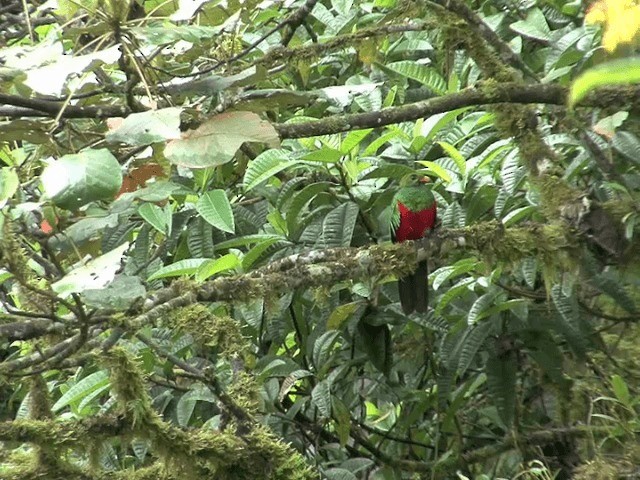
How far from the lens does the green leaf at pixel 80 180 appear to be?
1.02m

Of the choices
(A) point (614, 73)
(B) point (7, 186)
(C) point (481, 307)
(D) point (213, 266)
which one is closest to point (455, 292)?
(C) point (481, 307)

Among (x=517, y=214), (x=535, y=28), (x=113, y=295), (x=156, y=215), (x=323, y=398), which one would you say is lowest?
(x=323, y=398)

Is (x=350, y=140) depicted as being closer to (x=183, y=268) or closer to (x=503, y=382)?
(x=183, y=268)

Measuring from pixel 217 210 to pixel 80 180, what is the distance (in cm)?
128

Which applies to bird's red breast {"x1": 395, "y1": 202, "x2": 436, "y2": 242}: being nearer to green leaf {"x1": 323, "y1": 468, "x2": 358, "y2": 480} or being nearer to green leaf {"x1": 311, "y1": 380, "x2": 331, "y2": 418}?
green leaf {"x1": 311, "y1": 380, "x2": 331, "y2": 418}

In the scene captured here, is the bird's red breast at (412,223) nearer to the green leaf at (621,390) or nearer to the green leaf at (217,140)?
the green leaf at (621,390)

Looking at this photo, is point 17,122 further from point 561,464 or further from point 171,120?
point 561,464

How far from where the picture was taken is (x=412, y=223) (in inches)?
104

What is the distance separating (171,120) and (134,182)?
65 centimetres

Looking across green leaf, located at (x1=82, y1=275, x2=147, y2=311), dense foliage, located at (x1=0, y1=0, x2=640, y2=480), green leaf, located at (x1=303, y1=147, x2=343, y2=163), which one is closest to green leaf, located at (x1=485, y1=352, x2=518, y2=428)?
dense foliage, located at (x1=0, y1=0, x2=640, y2=480)

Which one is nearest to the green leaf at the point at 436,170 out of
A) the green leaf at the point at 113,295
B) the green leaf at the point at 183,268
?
the green leaf at the point at 183,268

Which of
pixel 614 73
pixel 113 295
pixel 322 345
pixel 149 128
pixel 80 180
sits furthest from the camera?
pixel 322 345

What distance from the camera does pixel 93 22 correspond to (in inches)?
55.9

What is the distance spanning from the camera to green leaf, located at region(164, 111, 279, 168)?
1.19 metres
